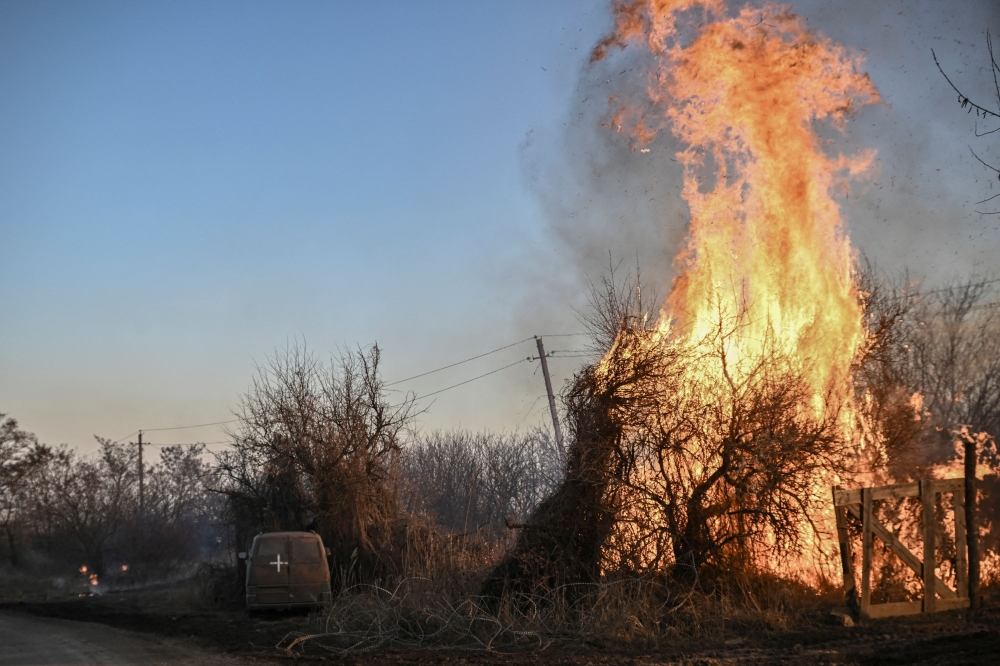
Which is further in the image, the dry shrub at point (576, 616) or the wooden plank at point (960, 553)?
the wooden plank at point (960, 553)

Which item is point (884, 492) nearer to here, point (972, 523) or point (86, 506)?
point (972, 523)

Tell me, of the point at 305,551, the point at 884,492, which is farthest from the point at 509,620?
the point at 305,551

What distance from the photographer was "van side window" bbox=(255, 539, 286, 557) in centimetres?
1936

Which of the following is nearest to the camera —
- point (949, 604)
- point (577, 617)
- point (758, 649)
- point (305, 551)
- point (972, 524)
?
point (758, 649)

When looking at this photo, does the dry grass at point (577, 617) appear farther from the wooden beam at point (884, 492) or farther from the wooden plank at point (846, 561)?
the wooden beam at point (884, 492)

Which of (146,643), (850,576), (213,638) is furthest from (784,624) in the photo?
(146,643)

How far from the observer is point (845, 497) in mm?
13070

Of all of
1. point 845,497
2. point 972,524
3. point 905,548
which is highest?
point 845,497

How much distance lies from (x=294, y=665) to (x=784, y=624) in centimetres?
729

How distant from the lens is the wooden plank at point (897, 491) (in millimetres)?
13047

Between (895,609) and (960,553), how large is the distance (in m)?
1.43

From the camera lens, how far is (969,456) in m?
13.3

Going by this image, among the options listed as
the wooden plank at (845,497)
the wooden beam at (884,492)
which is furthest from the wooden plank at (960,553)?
the wooden plank at (845,497)

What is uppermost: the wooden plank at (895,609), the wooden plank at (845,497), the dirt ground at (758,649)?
the wooden plank at (845,497)
